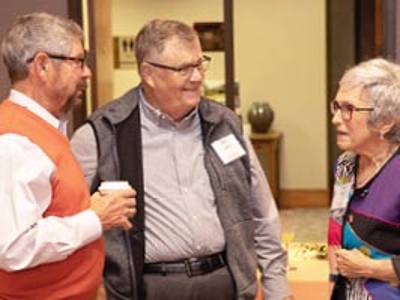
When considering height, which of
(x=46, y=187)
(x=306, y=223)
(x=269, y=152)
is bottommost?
(x=306, y=223)

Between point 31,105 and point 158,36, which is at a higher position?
point 158,36

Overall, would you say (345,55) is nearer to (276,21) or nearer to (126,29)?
(276,21)

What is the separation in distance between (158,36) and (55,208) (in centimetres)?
68

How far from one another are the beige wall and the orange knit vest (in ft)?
18.2

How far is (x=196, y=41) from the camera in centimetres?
238

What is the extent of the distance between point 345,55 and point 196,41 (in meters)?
4.92

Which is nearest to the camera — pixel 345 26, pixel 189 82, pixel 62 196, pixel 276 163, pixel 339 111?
pixel 62 196

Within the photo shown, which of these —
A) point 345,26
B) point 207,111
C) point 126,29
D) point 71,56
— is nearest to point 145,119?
point 207,111

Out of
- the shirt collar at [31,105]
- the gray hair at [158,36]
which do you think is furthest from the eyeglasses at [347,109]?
the shirt collar at [31,105]

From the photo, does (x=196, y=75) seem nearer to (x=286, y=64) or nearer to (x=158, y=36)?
(x=158, y=36)

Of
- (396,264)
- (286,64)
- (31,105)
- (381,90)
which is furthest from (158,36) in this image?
(286,64)

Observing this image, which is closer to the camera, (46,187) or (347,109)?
(46,187)

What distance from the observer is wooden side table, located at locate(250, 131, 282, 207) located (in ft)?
24.4

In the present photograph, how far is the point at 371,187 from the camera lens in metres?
2.09
